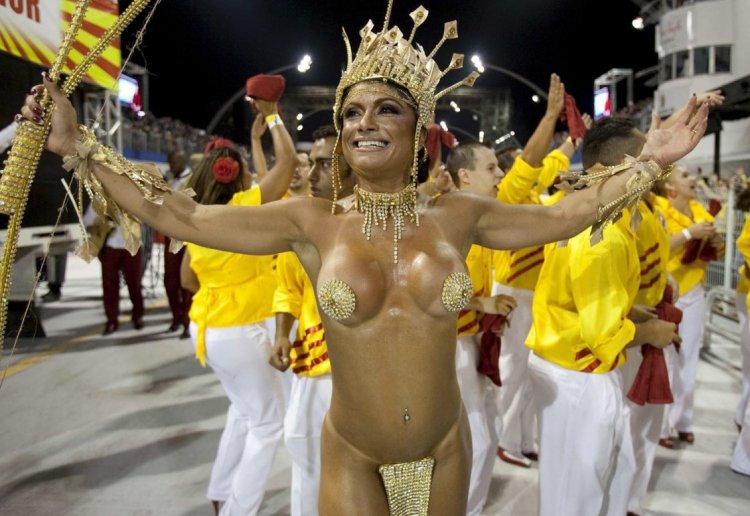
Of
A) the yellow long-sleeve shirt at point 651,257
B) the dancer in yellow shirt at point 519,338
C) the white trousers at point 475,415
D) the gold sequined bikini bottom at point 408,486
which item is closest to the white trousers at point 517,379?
the dancer in yellow shirt at point 519,338

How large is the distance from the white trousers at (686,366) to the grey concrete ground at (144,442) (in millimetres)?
205

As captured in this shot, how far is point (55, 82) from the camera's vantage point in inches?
67.2

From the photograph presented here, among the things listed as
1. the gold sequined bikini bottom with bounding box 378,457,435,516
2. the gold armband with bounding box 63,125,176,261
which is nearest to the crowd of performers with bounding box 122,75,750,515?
the gold armband with bounding box 63,125,176,261

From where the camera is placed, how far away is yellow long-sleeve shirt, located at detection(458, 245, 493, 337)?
11.0 feet

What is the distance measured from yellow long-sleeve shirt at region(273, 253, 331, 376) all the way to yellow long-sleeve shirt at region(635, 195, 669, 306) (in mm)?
1545

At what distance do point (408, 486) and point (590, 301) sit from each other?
1.08m

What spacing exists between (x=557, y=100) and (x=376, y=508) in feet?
7.84

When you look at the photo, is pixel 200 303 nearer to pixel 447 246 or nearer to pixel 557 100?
pixel 447 246

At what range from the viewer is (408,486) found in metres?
1.98

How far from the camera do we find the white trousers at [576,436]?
2666mm

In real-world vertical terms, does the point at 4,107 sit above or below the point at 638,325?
above

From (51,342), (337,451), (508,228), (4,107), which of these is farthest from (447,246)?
(51,342)

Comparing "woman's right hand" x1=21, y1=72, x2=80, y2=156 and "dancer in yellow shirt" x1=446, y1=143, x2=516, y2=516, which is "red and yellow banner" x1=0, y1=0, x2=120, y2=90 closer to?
"woman's right hand" x1=21, y1=72, x2=80, y2=156

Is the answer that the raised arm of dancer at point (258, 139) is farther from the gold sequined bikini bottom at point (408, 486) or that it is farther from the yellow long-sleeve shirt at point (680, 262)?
the yellow long-sleeve shirt at point (680, 262)
